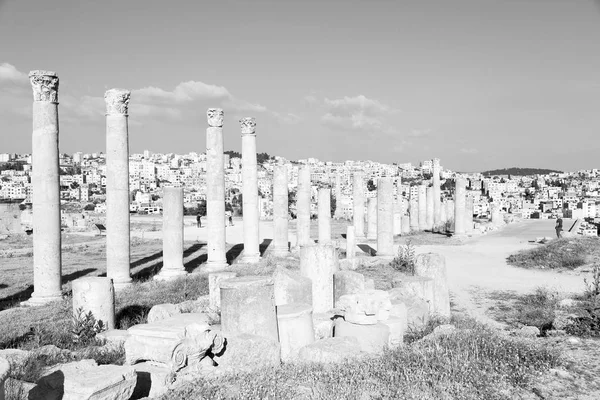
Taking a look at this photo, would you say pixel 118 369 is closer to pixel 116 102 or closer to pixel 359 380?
pixel 359 380

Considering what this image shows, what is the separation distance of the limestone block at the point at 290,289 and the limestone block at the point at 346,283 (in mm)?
1463

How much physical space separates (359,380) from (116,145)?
35.2 ft

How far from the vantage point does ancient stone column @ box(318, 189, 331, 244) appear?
1011 inches

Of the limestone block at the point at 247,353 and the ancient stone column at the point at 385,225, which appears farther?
the ancient stone column at the point at 385,225

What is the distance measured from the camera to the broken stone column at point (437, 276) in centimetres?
1219

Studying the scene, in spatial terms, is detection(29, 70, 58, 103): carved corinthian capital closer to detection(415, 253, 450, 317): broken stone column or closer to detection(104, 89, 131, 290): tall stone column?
detection(104, 89, 131, 290): tall stone column

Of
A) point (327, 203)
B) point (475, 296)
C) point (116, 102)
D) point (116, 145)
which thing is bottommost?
point (475, 296)

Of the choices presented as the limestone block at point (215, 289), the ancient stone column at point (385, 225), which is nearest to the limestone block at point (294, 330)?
the limestone block at point (215, 289)

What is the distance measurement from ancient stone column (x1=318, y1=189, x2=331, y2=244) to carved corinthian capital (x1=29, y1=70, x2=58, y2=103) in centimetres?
1482

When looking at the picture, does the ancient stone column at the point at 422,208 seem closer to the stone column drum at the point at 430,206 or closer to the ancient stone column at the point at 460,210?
the stone column drum at the point at 430,206

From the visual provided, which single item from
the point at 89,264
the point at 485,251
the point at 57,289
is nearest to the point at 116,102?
the point at 57,289

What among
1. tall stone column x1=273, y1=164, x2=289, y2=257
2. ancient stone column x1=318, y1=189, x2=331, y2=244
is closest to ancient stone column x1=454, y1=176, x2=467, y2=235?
ancient stone column x1=318, y1=189, x2=331, y2=244

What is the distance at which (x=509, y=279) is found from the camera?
1780cm

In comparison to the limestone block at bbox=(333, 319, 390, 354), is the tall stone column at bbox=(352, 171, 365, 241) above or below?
above
